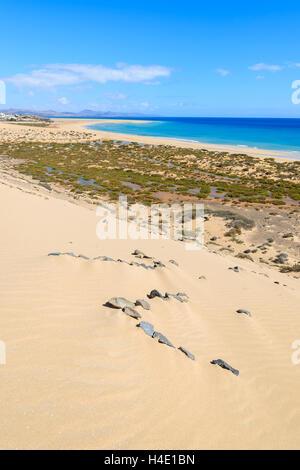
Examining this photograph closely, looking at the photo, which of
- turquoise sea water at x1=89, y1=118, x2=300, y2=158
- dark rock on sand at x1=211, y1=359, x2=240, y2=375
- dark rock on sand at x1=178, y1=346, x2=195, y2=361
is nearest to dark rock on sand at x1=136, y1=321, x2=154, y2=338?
dark rock on sand at x1=178, y1=346, x2=195, y2=361

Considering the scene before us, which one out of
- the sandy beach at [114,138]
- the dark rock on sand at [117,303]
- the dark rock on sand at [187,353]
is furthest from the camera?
the sandy beach at [114,138]

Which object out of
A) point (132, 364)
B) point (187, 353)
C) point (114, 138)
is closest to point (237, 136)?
point (114, 138)

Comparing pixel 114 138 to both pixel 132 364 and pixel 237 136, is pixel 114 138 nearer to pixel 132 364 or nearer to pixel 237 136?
pixel 237 136

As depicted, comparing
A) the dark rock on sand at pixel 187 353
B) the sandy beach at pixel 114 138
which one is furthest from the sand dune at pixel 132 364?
the sandy beach at pixel 114 138

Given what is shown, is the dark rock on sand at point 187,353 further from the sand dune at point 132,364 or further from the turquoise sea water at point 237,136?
the turquoise sea water at point 237,136
